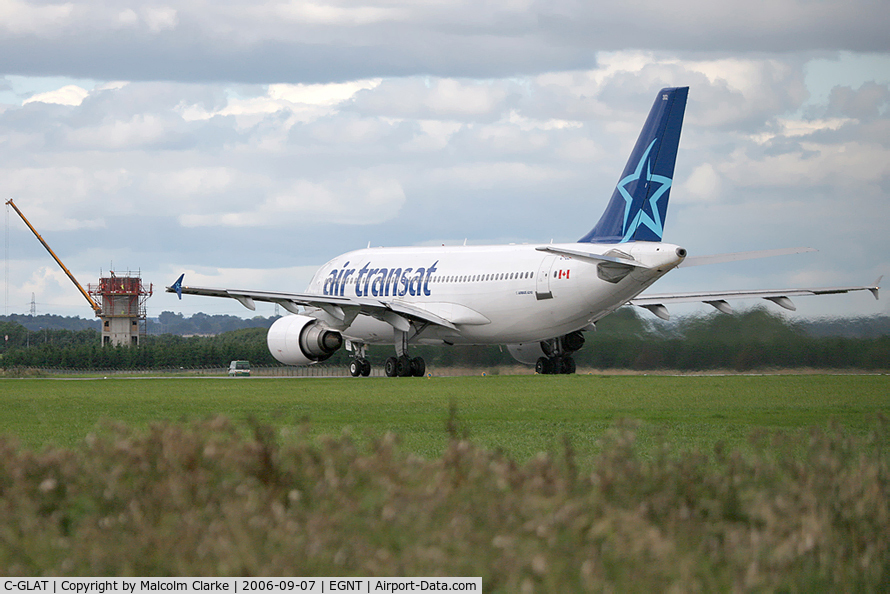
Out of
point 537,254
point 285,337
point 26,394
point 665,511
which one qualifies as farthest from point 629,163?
point 665,511

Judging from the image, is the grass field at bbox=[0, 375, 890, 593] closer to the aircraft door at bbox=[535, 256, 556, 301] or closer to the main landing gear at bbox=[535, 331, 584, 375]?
the aircraft door at bbox=[535, 256, 556, 301]

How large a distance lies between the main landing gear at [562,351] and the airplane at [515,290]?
3 cm

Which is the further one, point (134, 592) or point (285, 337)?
point (285, 337)

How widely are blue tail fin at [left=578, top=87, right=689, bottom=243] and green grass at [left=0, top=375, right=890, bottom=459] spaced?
4.35 m

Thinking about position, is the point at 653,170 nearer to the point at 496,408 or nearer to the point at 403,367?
the point at 403,367

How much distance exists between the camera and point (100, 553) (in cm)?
598

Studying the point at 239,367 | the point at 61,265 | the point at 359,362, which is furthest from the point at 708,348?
the point at 61,265

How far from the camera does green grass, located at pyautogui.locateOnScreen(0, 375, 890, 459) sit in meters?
14.0

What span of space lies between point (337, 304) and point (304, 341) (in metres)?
4.12

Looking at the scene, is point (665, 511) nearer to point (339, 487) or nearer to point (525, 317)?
point (339, 487)

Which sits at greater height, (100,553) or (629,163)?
(629,163)

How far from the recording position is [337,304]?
3444 cm

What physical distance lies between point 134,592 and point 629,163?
2639cm

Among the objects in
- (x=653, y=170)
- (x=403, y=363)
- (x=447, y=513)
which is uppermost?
(x=653, y=170)
